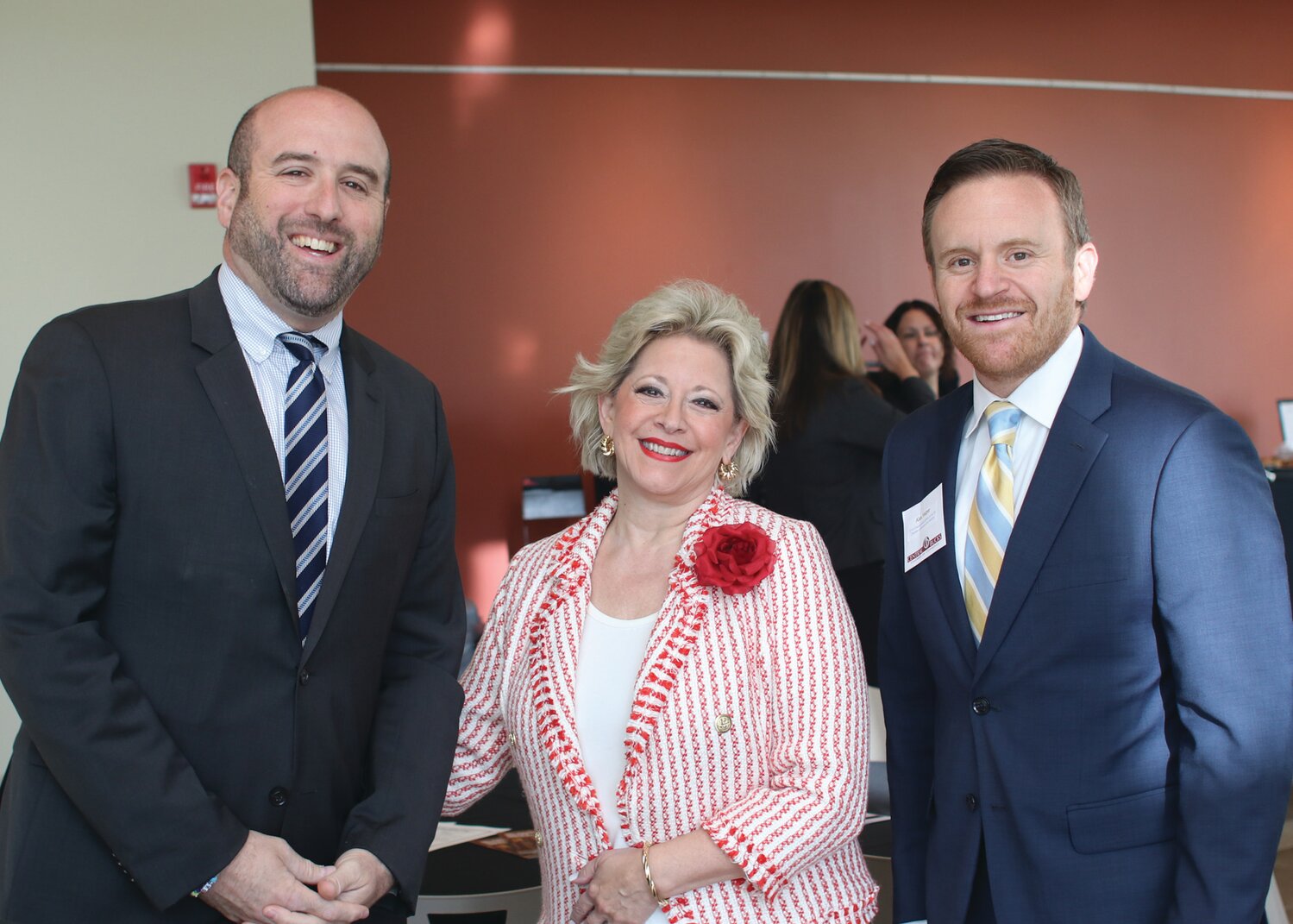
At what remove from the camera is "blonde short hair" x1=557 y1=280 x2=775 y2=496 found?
2.18 meters

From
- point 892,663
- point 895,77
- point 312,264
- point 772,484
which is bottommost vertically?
point 772,484

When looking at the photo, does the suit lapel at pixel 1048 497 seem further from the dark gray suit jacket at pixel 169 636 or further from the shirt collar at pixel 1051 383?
the dark gray suit jacket at pixel 169 636

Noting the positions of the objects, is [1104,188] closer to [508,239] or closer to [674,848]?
[508,239]

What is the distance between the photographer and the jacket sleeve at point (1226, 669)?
152 cm

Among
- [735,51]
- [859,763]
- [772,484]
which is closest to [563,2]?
[735,51]

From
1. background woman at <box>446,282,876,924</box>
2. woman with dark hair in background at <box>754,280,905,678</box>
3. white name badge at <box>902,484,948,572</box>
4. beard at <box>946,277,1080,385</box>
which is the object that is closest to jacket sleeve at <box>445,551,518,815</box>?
background woman at <box>446,282,876,924</box>

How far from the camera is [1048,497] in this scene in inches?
66.0

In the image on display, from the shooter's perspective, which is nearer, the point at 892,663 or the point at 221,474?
the point at 221,474

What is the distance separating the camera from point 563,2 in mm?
5832

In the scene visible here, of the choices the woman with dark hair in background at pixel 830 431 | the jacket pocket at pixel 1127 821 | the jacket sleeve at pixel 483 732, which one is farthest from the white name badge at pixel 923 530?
the woman with dark hair in background at pixel 830 431

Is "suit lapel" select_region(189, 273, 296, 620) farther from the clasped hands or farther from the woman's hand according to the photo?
the woman's hand

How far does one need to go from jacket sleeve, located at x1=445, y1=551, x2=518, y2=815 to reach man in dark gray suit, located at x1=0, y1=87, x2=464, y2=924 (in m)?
0.17

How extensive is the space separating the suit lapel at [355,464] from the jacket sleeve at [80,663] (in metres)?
0.26

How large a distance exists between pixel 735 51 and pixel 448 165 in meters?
1.63
